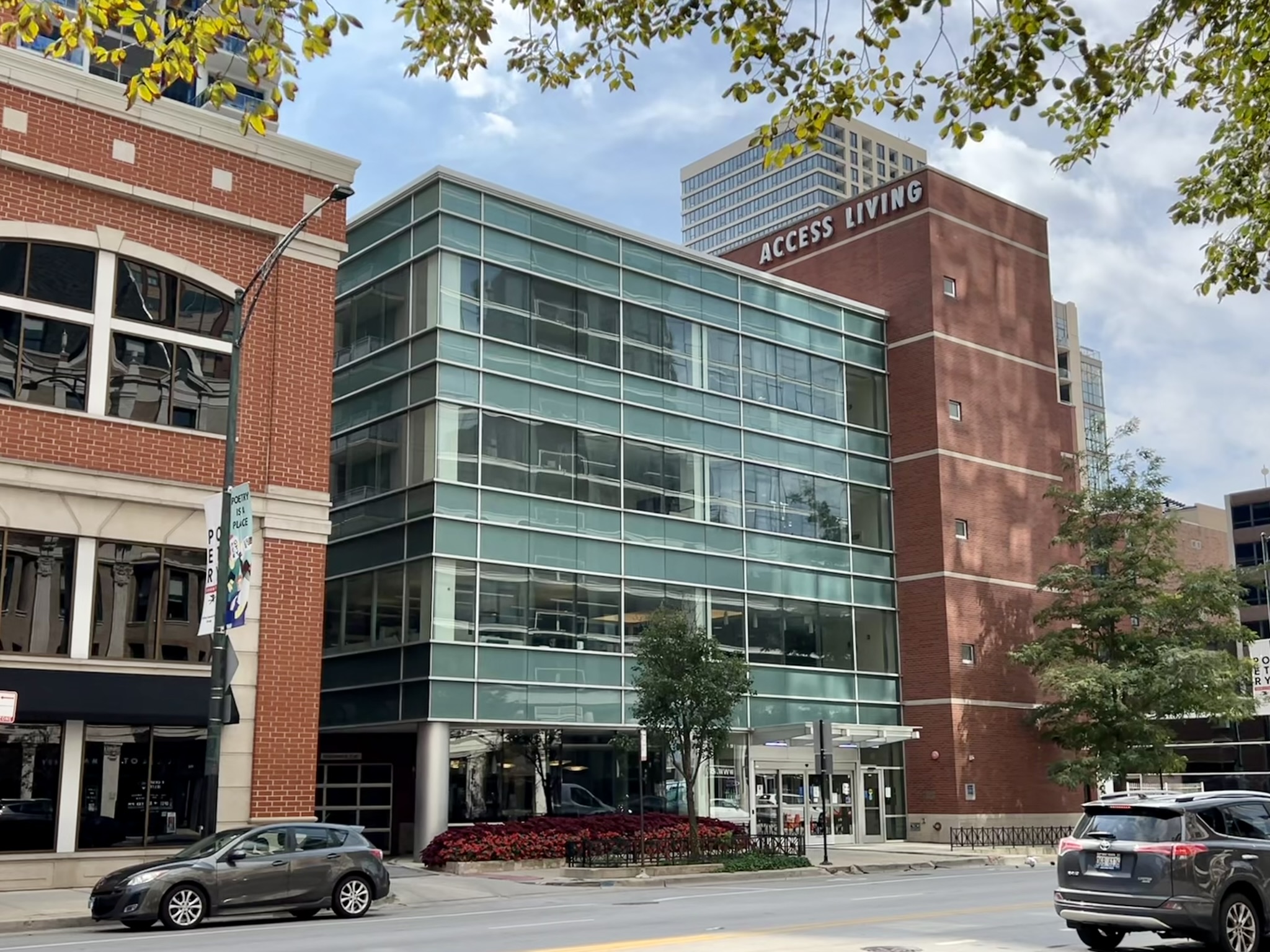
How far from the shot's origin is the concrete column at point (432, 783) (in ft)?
105

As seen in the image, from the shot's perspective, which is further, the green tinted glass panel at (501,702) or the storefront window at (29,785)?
the green tinted glass panel at (501,702)

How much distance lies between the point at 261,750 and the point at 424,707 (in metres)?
7.38

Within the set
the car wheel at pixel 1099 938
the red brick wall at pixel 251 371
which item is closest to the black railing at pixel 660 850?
the red brick wall at pixel 251 371

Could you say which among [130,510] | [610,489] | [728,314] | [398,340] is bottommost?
[130,510]

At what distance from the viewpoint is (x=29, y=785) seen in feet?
75.0

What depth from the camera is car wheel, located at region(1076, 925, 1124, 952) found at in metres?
14.8

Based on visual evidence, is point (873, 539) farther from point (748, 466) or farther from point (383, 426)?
point (383, 426)

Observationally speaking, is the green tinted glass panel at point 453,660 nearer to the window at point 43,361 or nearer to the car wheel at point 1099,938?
the window at point 43,361

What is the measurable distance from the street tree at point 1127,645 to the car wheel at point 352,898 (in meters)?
25.9

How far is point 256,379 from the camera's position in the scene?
86.7 ft

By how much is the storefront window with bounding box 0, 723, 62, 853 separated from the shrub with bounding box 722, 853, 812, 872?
14098mm

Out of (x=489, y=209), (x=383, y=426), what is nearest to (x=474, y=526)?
(x=383, y=426)

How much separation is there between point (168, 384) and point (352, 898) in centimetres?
1029

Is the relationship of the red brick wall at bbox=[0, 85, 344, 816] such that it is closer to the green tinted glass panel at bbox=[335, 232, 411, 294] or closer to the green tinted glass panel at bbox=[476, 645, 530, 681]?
the green tinted glass panel at bbox=[476, 645, 530, 681]
